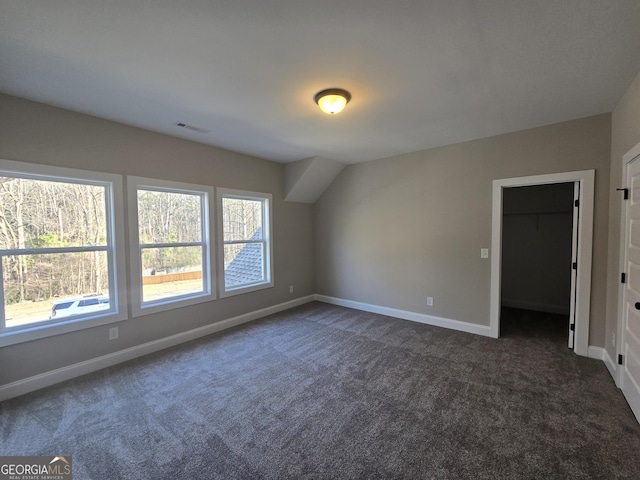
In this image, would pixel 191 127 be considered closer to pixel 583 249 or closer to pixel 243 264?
pixel 243 264

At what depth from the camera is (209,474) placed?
162cm

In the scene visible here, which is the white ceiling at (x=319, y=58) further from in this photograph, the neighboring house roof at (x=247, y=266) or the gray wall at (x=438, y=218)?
the neighboring house roof at (x=247, y=266)

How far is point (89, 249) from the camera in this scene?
2.87 m

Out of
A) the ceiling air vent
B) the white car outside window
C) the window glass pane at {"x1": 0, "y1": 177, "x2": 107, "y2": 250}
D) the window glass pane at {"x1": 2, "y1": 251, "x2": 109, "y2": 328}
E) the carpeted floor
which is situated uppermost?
the ceiling air vent

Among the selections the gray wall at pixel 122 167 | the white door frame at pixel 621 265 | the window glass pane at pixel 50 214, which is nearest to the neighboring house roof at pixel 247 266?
the gray wall at pixel 122 167

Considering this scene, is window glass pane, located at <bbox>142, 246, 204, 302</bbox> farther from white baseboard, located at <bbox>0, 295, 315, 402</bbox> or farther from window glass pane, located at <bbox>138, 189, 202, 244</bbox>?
white baseboard, located at <bbox>0, 295, 315, 402</bbox>

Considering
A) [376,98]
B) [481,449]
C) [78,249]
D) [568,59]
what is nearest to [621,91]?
[568,59]

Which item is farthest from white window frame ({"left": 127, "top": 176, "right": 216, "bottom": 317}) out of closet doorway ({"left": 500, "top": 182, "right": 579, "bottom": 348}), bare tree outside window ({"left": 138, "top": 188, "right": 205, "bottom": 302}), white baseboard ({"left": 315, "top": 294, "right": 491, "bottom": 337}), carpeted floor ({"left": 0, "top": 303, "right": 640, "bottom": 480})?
closet doorway ({"left": 500, "top": 182, "right": 579, "bottom": 348})

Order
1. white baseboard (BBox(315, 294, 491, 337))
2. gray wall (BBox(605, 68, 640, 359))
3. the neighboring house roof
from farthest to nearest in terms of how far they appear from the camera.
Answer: the neighboring house roof → white baseboard (BBox(315, 294, 491, 337)) → gray wall (BBox(605, 68, 640, 359))

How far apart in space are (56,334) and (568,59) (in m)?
5.01

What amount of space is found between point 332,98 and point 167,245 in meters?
2.77

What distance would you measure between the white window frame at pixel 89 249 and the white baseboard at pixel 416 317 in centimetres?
344

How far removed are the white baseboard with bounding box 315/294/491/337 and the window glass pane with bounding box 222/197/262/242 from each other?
2.02 m

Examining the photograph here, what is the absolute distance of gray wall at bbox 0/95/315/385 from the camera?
2.45 m
